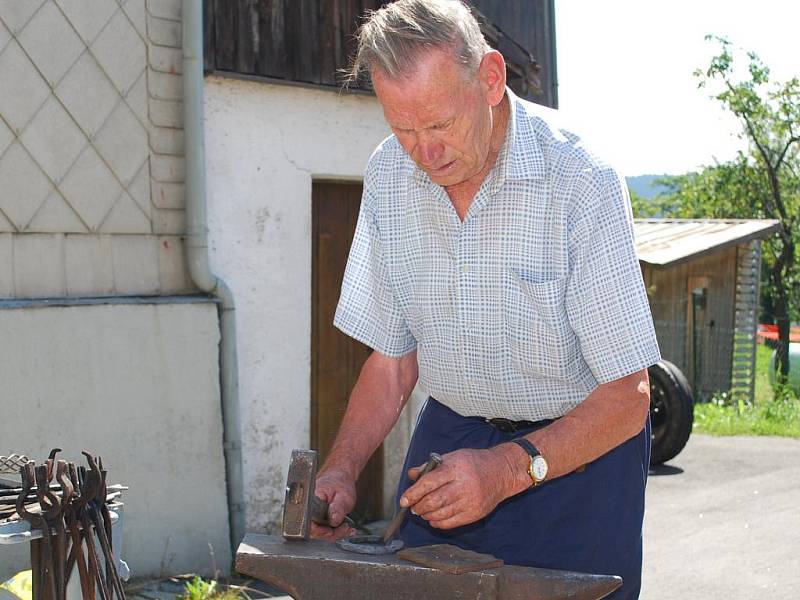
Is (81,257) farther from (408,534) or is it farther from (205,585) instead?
(408,534)

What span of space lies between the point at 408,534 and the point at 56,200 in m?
3.54

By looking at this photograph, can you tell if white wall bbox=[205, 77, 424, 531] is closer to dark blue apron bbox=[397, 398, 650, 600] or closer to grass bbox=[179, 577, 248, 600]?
grass bbox=[179, 577, 248, 600]

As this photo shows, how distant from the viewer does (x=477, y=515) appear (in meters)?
2.36

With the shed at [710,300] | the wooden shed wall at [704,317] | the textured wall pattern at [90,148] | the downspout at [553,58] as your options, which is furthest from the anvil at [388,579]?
the wooden shed wall at [704,317]

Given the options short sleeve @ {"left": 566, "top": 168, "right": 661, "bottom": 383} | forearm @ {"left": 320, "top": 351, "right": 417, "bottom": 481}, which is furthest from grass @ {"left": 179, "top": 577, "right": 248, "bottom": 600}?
short sleeve @ {"left": 566, "top": 168, "right": 661, "bottom": 383}

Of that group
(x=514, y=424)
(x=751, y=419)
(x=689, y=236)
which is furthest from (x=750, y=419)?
(x=514, y=424)

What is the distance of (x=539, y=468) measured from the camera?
2459 mm

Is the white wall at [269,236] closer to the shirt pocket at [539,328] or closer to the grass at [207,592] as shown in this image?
the grass at [207,592]

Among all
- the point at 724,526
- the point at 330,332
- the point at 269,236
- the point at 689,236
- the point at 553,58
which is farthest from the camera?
the point at 689,236

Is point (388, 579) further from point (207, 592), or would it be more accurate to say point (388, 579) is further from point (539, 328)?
point (207, 592)

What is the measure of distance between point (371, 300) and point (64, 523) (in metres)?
1.03

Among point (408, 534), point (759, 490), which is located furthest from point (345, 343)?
point (408, 534)

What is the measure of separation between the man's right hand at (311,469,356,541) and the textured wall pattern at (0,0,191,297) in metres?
3.34

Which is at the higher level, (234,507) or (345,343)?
(345,343)
